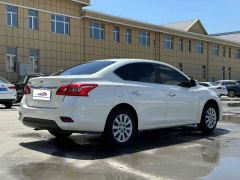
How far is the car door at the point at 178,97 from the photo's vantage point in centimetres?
666

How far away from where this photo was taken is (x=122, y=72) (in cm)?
606

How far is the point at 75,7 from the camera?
30734mm

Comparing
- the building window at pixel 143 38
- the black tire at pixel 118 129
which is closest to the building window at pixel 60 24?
the building window at pixel 143 38

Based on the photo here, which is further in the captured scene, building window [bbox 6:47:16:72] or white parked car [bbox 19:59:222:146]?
building window [bbox 6:47:16:72]

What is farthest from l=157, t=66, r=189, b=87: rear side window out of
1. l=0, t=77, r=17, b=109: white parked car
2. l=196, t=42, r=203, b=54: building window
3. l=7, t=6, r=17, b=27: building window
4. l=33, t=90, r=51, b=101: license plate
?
l=196, t=42, r=203, b=54: building window

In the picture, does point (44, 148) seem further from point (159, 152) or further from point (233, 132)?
point (233, 132)

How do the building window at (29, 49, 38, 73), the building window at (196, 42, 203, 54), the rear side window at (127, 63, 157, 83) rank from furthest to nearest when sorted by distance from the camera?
1. the building window at (196, 42, 203, 54)
2. the building window at (29, 49, 38, 73)
3. the rear side window at (127, 63, 157, 83)

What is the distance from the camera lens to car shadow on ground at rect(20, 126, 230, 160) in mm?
5266

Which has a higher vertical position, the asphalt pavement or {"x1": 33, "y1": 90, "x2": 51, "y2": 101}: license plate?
{"x1": 33, "y1": 90, "x2": 51, "y2": 101}: license plate

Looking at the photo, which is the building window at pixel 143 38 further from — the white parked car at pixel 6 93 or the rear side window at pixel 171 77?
the rear side window at pixel 171 77

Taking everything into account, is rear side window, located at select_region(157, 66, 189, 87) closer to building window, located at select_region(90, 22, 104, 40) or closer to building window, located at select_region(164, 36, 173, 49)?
building window, located at select_region(90, 22, 104, 40)

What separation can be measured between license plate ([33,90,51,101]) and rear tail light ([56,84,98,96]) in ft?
0.94

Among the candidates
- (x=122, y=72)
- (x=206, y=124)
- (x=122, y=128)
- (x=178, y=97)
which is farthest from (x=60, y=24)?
(x=122, y=128)

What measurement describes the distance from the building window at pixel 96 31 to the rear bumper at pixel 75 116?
27669 mm
